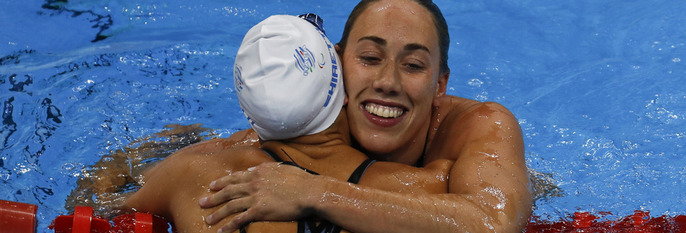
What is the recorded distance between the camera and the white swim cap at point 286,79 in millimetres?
3414

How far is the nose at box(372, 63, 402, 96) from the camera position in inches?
151

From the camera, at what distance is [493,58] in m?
7.14

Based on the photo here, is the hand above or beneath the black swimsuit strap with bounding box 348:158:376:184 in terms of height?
beneath

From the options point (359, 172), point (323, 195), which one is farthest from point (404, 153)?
point (323, 195)

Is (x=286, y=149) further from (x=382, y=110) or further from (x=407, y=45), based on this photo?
(x=407, y=45)

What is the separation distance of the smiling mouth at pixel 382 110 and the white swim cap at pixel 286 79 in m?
0.25

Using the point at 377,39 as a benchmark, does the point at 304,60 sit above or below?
below

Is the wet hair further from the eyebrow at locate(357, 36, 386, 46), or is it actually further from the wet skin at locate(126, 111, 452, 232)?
the wet skin at locate(126, 111, 452, 232)

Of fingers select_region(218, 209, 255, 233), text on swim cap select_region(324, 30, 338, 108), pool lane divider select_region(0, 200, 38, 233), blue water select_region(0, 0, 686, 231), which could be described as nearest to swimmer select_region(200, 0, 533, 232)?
fingers select_region(218, 209, 255, 233)

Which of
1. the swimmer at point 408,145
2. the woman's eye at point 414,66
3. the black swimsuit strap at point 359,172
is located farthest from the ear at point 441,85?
the black swimsuit strap at point 359,172

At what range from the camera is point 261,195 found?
10.5 feet

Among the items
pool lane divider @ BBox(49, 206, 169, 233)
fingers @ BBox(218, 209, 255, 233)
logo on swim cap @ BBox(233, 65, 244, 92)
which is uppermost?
logo on swim cap @ BBox(233, 65, 244, 92)

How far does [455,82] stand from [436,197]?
3.58m

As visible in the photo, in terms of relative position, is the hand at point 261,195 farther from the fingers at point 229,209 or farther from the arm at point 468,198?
the arm at point 468,198
